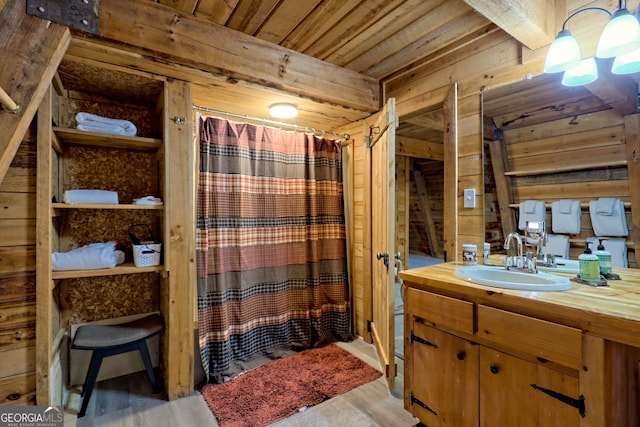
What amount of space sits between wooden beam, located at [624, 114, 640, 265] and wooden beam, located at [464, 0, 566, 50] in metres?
0.59

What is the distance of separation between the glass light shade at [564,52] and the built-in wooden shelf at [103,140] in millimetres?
2273

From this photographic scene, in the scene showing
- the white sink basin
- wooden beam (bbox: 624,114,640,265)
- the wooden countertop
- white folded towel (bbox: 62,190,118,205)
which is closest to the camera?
the wooden countertop

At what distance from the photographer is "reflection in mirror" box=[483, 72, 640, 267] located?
1430 millimetres

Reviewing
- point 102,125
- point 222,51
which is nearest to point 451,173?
point 222,51

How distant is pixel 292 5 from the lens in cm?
163

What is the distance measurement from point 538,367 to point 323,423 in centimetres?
115

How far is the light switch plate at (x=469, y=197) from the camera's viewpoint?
198 centimetres

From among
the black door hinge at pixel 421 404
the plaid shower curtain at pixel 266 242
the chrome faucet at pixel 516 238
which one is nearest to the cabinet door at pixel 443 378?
the black door hinge at pixel 421 404

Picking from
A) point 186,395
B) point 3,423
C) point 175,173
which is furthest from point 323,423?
point 175,173

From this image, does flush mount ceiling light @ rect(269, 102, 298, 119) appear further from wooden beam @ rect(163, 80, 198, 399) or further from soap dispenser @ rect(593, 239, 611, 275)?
soap dispenser @ rect(593, 239, 611, 275)

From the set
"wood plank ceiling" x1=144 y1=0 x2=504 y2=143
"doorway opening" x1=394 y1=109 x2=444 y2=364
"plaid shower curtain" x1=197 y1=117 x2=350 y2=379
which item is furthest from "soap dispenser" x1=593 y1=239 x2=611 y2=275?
"plaid shower curtain" x1=197 y1=117 x2=350 y2=379

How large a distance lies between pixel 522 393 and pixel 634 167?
115 cm

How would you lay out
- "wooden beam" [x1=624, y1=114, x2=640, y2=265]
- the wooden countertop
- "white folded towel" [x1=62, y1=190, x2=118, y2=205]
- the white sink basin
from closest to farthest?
1. the wooden countertop
2. the white sink basin
3. "wooden beam" [x1=624, y1=114, x2=640, y2=265]
4. "white folded towel" [x1=62, y1=190, x2=118, y2=205]

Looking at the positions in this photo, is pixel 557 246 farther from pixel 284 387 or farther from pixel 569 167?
pixel 284 387
